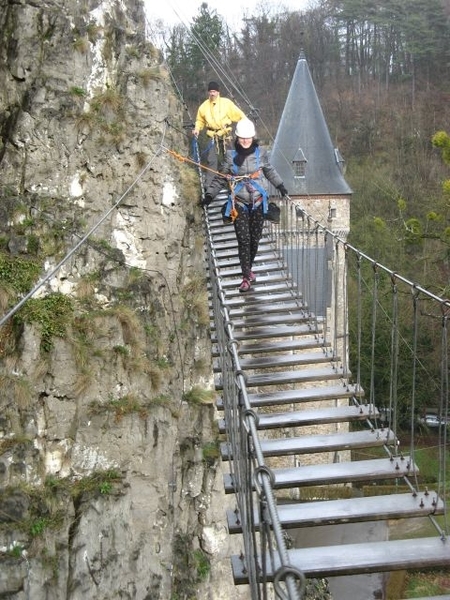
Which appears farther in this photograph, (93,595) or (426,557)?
(93,595)

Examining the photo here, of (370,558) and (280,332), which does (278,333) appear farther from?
(370,558)

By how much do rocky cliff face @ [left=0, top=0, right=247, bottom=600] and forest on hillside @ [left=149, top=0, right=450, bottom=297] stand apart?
51.0 feet

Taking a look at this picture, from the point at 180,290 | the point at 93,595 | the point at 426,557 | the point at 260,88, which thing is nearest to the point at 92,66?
the point at 180,290

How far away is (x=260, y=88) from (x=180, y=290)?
29.8 m

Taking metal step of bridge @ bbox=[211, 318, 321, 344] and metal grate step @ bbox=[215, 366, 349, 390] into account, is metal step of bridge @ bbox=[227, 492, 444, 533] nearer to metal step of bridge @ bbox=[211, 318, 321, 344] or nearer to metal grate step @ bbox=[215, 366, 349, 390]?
metal grate step @ bbox=[215, 366, 349, 390]

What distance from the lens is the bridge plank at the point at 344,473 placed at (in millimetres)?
3717

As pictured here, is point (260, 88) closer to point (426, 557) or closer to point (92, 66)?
point (92, 66)

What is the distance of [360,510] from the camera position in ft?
11.3

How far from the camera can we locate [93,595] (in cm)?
732

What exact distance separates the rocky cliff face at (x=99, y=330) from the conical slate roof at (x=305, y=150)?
12622 mm

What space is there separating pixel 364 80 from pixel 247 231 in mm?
34557

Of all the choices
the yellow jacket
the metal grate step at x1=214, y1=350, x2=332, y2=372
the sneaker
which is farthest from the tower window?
the metal grate step at x1=214, y1=350, x2=332, y2=372

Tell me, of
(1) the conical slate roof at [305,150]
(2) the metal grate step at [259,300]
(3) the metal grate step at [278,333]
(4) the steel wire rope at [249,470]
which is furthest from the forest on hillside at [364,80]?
(4) the steel wire rope at [249,470]

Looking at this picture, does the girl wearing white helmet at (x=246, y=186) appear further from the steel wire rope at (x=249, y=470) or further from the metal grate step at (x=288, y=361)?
the steel wire rope at (x=249, y=470)
